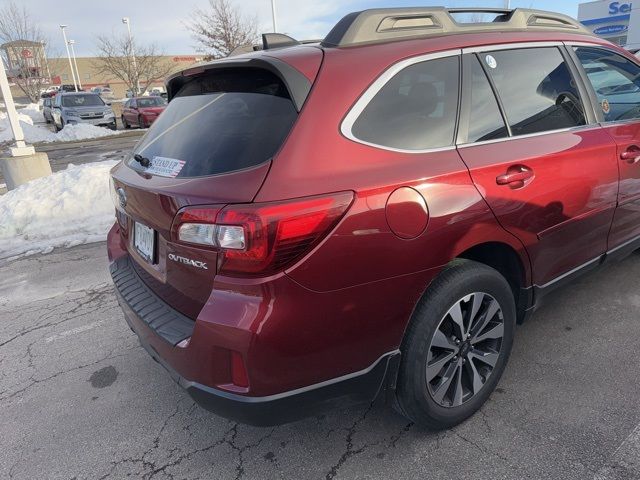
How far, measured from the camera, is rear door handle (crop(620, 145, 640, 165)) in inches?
117

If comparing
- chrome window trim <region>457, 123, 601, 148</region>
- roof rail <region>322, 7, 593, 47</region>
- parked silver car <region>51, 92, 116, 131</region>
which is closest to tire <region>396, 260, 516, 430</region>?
chrome window trim <region>457, 123, 601, 148</region>

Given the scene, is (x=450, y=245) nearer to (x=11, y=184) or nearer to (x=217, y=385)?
(x=217, y=385)

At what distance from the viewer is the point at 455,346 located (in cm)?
227

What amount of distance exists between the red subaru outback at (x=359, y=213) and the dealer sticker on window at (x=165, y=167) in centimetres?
1

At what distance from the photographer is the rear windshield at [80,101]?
2195cm

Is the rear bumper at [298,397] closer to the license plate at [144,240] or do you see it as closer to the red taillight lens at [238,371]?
the red taillight lens at [238,371]

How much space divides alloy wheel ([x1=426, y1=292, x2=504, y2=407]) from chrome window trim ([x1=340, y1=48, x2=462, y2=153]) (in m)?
0.76

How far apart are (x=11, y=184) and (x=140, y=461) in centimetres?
763

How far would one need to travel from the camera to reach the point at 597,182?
2785 millimetres

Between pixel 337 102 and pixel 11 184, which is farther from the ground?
pixel 337 102

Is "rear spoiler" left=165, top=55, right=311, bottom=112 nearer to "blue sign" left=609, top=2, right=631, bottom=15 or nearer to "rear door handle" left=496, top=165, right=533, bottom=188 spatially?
"rear door handle" left=496, top=165, right=533, bottom=188

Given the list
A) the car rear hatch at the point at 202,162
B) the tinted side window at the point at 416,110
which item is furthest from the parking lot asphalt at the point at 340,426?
the tinted side window at the point at 416,110

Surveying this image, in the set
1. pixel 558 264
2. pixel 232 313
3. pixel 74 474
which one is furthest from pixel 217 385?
pixel 558 264

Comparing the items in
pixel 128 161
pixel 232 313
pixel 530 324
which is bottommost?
pixel 530 324
